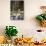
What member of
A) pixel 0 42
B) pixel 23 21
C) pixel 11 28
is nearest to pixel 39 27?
pixel 23 21

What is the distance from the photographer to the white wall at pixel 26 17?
3115mm

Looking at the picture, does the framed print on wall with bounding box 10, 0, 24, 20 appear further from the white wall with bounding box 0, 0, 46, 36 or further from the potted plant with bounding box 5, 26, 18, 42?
the potted plant with bounding box 5, 26, 18, 42

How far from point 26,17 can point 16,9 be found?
8.9 inches

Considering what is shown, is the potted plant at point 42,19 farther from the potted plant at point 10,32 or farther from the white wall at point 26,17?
the potted plant at point 10,32

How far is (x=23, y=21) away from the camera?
10.3 feet

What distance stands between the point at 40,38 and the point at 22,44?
1.29ft

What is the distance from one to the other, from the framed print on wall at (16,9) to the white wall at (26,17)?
5cm

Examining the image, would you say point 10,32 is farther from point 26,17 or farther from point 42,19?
point 42,19

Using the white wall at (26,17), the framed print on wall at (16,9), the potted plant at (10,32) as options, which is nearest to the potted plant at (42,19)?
the white wall at (26,17)

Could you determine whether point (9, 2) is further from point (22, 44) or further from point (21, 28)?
point (22, 44)

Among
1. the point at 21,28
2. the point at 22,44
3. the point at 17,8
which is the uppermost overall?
the point at 17,8

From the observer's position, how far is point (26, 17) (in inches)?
123

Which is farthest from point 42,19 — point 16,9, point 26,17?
point 16,9

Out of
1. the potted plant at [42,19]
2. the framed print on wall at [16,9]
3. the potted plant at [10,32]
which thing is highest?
the framed print on wall at [16,9]
